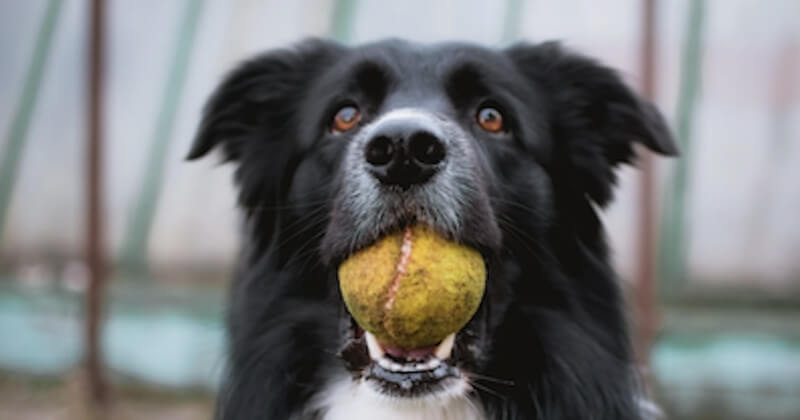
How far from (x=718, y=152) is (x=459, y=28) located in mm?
1618

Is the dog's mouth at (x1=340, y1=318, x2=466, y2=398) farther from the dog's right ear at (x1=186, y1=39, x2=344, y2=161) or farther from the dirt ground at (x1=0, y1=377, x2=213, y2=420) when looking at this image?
the dirt ground at (x1=0, y1=377, x2=213, y2=420)

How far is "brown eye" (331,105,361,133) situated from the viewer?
8.63 ft

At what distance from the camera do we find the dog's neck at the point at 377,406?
2312 millimetres

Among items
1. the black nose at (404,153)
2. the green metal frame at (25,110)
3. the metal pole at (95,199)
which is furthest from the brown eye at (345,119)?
the green metal frame at (25,110)

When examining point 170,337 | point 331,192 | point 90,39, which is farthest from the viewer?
point 170,337

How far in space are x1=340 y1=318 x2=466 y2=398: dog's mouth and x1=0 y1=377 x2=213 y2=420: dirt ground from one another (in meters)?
3.23

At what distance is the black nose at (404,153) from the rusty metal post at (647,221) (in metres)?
2.83

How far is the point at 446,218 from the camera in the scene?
222 centimetres

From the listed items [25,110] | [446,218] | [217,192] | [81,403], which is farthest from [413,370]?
[25,110]

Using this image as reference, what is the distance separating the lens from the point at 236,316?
2.79m

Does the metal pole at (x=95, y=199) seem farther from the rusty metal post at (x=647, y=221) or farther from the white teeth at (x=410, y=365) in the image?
the white teeth at (x=410, y=365)

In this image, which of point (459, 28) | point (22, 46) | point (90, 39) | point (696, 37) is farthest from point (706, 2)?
point (22, 46)

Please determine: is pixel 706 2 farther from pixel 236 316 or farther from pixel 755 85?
pixel 236 316

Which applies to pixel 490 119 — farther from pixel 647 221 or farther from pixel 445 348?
pixel 647 221
